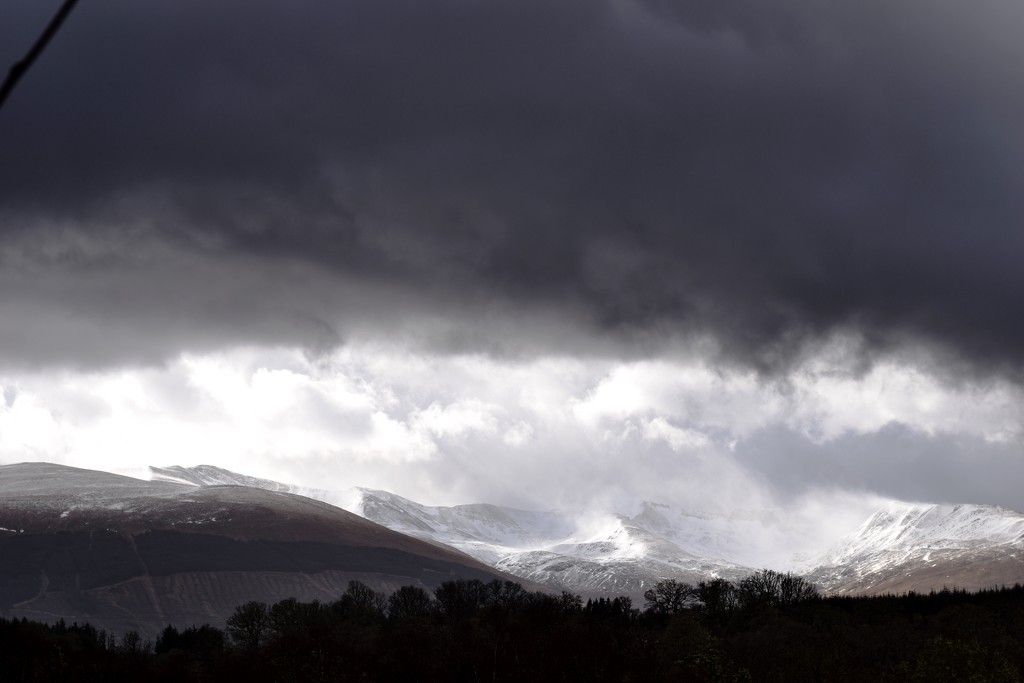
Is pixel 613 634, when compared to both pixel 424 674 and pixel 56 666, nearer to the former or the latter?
pixel 424 674

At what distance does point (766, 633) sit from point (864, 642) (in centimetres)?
1607

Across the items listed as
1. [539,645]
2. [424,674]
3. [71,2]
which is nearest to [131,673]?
[424,674]

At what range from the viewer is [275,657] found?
523 feet

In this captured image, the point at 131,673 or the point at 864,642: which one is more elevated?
the point at 864,642

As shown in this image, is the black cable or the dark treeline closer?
the black cable

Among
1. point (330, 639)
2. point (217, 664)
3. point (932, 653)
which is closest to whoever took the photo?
point (932, 653)

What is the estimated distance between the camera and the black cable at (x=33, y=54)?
1236 centimetres

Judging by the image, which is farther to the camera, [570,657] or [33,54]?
[570,657]

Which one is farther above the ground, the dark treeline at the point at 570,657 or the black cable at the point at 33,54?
the black cable at the point at 33,54

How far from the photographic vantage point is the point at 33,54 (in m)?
12.5

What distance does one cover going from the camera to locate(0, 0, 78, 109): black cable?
40.5ft

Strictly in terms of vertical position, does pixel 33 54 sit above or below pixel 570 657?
above

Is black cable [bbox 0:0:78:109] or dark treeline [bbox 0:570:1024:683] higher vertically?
black cable [bbox 0:0:78:109]

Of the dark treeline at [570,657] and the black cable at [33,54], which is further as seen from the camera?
the dark treeline at [570,657]
